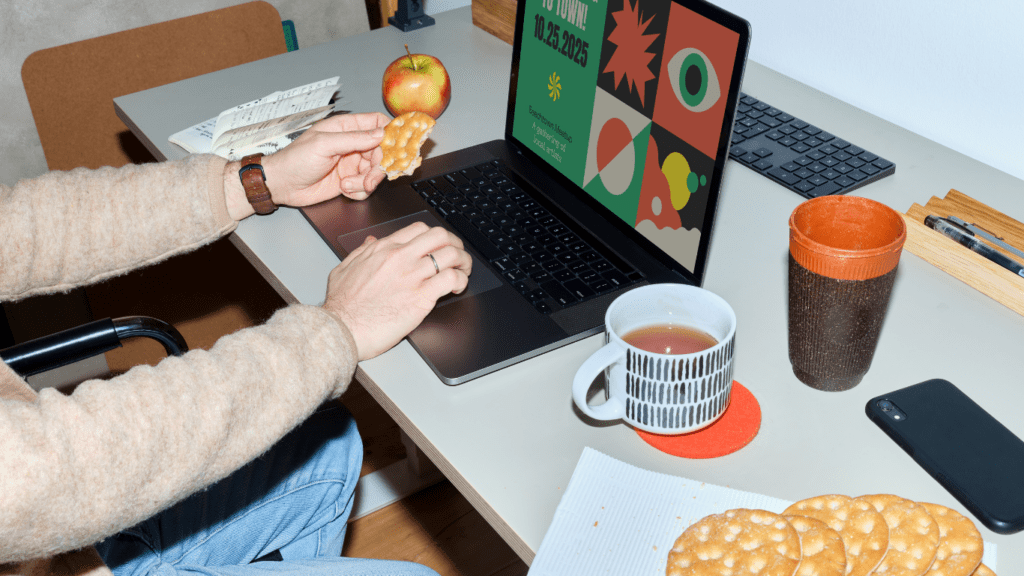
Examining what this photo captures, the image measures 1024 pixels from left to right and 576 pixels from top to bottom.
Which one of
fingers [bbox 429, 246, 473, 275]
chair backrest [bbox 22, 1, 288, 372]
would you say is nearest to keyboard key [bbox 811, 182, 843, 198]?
fingers [bbox 429, 246, 473, 275]

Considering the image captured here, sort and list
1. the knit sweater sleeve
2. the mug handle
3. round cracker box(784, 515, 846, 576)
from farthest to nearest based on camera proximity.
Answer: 1. the knit sweater sleeve
2. the mug handle
3. round cracker box(784, 515, 846, 576)

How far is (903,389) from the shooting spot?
78 cm

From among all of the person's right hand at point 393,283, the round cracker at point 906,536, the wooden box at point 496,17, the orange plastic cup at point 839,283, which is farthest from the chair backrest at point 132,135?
the round cracker at point 906,536

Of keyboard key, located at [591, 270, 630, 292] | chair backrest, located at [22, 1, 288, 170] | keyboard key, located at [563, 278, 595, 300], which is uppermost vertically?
keyboard key, located at [591, 270, 630, 292]

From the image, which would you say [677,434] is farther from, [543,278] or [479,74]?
[479,74]

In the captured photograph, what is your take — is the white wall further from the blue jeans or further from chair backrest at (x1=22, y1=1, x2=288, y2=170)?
chair backrest at (x1=22, y1=1, x2=288, y2=170)

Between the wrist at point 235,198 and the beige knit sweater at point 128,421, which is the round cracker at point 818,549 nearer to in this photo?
the beige knit sweater at point 128,421

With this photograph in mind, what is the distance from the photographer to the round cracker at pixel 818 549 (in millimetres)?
590

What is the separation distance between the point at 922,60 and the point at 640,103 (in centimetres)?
51

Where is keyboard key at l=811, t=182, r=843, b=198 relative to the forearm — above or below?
above

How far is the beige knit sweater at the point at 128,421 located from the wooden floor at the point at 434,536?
876mm

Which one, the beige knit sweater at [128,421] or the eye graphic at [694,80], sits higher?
the eye graphic at [694,80]

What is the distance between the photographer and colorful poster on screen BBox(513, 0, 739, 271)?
2.79 feet

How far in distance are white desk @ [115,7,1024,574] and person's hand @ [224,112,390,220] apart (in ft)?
0.11
